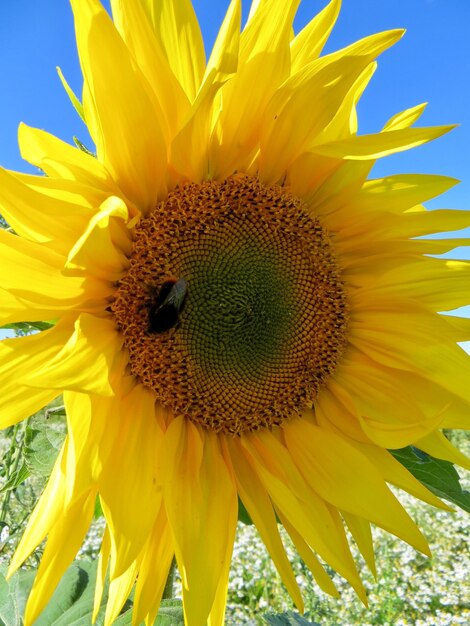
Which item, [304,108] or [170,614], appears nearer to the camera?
[304,108]

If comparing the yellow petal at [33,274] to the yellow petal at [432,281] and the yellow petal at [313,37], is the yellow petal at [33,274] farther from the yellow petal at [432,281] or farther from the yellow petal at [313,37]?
the yellow petal at [432,281]

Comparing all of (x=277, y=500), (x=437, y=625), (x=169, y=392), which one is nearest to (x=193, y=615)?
(x=277, y=500)

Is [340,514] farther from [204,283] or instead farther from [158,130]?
[158,130]

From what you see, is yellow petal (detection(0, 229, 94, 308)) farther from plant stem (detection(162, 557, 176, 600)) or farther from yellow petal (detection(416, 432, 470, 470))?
yellow petal (detection(416, 432, 470, 470))

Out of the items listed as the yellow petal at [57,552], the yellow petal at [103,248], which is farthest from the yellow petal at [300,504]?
the yellow petal at [103,248]

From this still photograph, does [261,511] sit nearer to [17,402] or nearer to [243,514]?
[243,514]

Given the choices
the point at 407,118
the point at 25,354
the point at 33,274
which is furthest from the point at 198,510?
the point at 407,118
